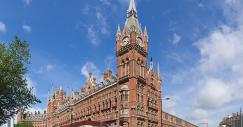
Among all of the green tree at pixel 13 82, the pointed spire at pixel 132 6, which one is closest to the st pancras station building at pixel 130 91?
the pointed spire at pixel 132 6

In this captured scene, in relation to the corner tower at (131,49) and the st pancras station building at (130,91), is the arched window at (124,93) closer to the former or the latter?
the st pancras station building at (130,91)

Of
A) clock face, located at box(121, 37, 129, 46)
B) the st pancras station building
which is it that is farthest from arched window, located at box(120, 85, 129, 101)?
clock face, located at box(121, 37, 129, 46)

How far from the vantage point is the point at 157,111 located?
82.9m

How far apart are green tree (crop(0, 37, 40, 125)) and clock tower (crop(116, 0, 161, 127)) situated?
32748 mm

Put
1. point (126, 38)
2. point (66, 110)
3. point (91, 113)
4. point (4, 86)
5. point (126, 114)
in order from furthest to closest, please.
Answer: point (66, 110) < point (91, 113) < point (126, 38) < point (126, 114) < point (4, 86)

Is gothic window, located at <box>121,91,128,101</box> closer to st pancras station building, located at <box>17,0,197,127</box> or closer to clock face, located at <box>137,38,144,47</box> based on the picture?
st pancras station building, located at <box>17,0,197,127</box>

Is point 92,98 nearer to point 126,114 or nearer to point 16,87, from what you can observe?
point 126,114

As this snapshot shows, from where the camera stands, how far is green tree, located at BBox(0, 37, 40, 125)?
40156 mm

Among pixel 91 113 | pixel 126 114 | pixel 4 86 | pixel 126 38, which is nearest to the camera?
pixel 4 86

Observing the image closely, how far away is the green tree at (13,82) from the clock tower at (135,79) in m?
32.7

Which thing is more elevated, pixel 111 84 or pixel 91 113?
pixel 111 84

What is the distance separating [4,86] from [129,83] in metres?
38.2

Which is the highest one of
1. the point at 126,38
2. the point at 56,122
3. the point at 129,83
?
the point at 126,38

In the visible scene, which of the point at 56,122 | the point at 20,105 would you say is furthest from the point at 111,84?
the point at 56,122
